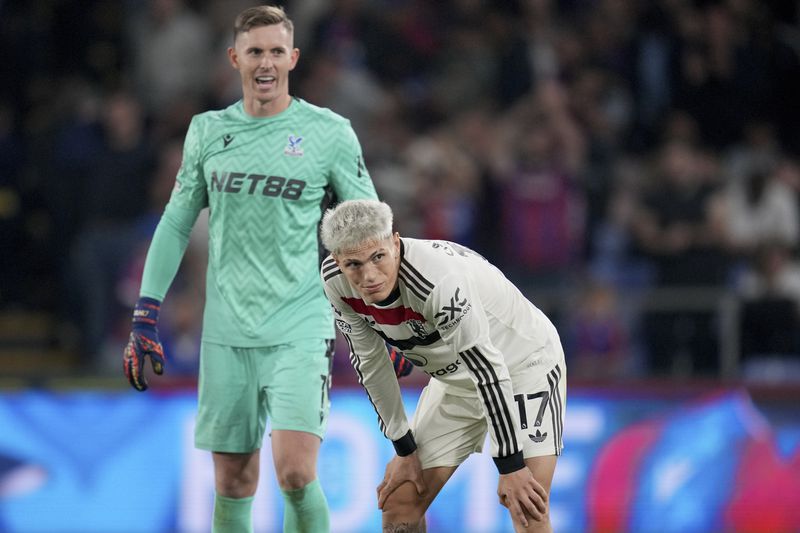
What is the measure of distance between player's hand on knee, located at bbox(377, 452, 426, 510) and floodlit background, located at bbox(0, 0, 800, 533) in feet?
13.8

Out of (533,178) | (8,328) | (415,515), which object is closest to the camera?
(415,515)

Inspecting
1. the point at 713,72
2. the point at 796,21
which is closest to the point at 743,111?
the point at 713,72

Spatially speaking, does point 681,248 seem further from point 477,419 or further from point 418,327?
point 418,327

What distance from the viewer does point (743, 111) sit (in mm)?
13023

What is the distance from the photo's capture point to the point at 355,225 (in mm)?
5484

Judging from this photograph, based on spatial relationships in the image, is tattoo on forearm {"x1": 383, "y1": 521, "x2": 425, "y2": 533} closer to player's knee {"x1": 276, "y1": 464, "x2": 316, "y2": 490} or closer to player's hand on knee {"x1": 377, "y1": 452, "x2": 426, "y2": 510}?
player's hand on knee {"x1": 377, "y1": 452, "x2": 426, "y2": 510}

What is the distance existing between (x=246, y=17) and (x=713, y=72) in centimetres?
763

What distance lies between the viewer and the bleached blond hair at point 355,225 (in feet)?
18.0

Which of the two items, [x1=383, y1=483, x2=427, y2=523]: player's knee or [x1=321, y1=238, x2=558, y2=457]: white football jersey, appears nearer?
[x1=321, y1=238, x2=558, y2=457]: white football jersey

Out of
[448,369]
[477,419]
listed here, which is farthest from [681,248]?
[448,369]

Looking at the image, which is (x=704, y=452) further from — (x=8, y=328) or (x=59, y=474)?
A: (x=8, y=328)

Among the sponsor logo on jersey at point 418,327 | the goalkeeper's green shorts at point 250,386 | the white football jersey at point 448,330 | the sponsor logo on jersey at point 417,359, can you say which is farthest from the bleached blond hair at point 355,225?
the goalkeeper's green shorts at point 250,386

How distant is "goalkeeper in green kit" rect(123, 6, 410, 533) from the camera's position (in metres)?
6.36

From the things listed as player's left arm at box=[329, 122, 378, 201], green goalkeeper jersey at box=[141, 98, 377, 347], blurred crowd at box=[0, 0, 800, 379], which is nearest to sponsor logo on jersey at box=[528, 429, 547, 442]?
green goalkeeper jersey at box=[141, 98, 377, 347]
